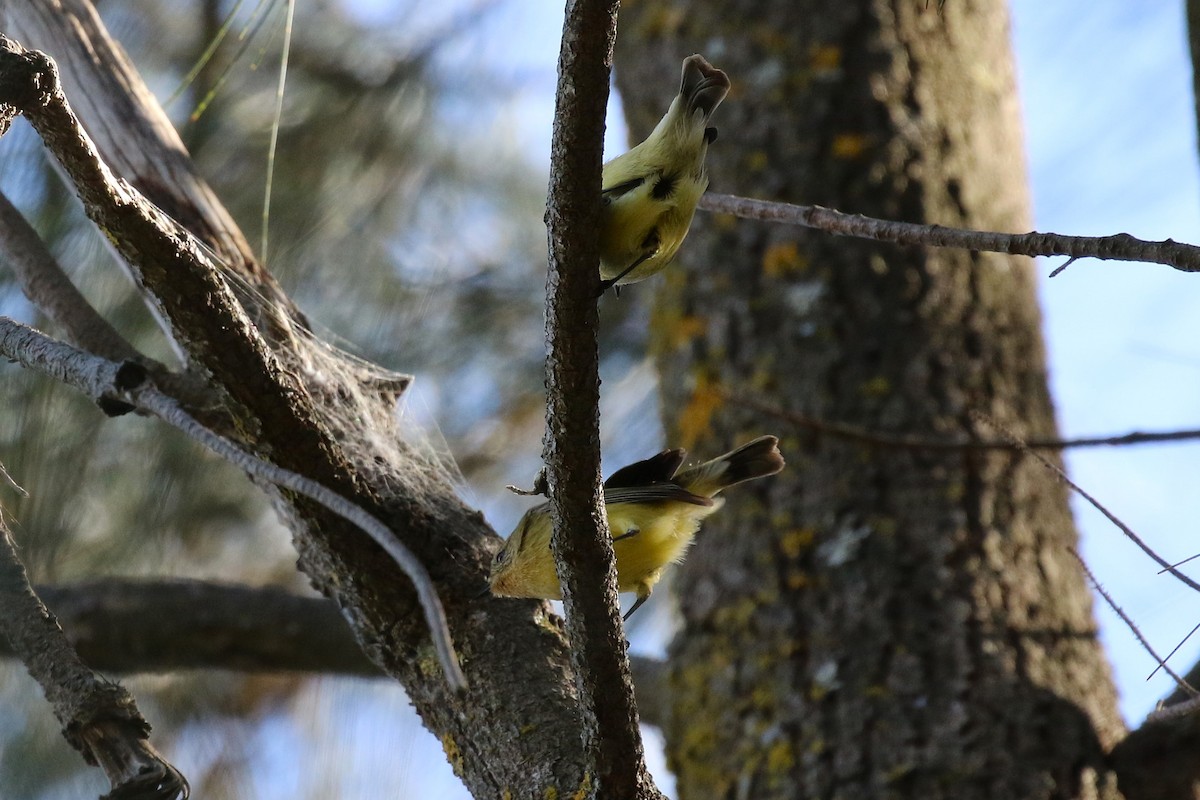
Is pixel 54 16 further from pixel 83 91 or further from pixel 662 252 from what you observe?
pixel 662 252

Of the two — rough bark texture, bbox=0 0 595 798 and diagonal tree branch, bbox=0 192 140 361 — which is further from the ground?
diagonal tree branch, bbox=0 192 140 361

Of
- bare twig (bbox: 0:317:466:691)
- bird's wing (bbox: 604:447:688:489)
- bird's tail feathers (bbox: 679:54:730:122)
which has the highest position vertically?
bird's tail feathers (bbox: 679:54:730:122)

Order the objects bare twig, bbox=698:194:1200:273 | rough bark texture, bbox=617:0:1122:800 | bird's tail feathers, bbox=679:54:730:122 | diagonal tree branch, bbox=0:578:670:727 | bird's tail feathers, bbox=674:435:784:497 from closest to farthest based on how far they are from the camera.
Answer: bare twig, bbox=698:194:1200:273 → bird's tail feathers, bbox=679:54:730:122 → bird's tail feathers, bbox=674:435:784:497 → rough bark texture, bbox=617:0:1122:800 → diagonal tree branch, bbox=0:578:670:727

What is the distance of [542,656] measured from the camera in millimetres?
2156

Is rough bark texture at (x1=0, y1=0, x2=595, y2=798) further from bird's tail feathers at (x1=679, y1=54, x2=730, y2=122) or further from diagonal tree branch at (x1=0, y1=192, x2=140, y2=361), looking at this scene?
bird's tail feathers at (x1=679, y1=54, x2=730, y2=122)

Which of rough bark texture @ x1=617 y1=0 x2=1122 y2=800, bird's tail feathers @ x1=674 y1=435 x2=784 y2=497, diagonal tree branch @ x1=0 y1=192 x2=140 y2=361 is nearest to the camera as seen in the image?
diagonal tree branch @ x1=0 y1=192 x2=140 y2=361

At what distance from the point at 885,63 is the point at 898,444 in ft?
4.08

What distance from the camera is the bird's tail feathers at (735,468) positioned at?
251cm

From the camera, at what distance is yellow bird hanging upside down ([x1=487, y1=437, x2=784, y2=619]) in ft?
8.04

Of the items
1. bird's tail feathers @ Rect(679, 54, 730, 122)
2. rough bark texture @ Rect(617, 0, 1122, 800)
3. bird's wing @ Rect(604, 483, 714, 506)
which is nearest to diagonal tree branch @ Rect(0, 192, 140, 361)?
bird's wing @ Rect(604, 483, 714, 506)

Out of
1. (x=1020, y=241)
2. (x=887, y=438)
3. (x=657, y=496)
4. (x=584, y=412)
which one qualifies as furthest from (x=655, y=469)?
(x=1020, y=241)

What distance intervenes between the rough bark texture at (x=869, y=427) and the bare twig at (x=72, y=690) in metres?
1.56

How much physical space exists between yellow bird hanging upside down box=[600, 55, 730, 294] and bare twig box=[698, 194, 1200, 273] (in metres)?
0.21

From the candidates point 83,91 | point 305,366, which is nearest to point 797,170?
point 305,366
